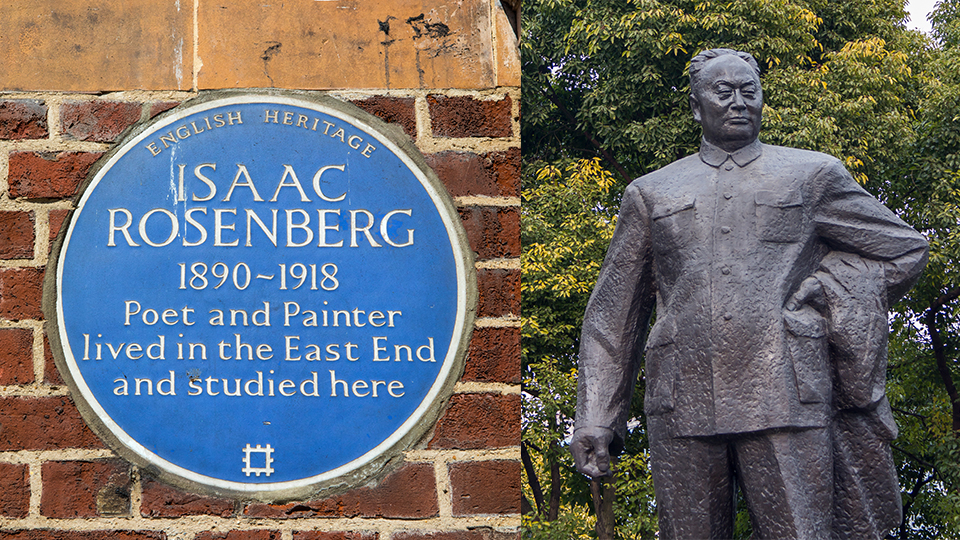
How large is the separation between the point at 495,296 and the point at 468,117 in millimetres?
464

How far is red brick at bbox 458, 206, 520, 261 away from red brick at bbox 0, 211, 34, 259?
3.60 ft

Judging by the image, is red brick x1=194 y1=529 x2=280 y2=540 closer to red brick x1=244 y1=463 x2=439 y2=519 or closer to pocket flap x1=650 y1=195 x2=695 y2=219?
red brick x1=244 y1=463 x2=439 y2=519

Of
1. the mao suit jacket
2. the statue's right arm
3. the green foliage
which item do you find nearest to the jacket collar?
the mao suit jacket

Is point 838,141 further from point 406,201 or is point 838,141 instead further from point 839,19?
point 406,201

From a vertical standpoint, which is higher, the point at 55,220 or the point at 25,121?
the point at 25,121

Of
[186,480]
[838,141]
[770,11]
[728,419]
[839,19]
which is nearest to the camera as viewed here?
[186,480]

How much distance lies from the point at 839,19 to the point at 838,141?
2552 mm

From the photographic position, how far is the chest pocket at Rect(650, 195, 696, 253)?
3.32 m

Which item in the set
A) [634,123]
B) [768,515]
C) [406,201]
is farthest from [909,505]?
[406,201]

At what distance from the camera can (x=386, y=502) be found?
2865mm

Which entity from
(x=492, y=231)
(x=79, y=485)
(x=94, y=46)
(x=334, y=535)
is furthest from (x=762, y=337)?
(x=94, y=46)

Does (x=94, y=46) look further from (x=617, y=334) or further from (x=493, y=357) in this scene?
(x=617, y=334)

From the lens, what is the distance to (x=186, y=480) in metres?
2.86

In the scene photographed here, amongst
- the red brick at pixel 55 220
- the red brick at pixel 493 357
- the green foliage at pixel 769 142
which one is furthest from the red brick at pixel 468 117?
the green foliage at pixel 769 142
